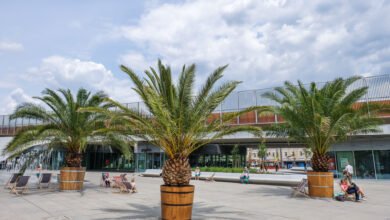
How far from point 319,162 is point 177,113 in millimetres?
8149

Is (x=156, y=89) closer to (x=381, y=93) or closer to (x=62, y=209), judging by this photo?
(x=62, y=209)

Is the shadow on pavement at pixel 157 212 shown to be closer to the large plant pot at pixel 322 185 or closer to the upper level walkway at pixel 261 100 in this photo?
the large plant pot at pixel 322 185

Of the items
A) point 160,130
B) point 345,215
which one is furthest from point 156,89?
point 345,215

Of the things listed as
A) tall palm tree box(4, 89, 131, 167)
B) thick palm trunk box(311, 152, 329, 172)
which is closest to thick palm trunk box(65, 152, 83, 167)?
tall palm tree box(4, 89, 131, 167)

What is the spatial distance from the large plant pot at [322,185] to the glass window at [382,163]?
15247 mm

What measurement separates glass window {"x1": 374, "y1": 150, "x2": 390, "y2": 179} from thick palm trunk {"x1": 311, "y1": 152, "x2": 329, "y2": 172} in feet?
49.7

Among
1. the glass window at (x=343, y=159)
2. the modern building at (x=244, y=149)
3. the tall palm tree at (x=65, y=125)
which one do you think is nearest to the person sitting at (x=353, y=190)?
the modern building at (x=244, y=149)

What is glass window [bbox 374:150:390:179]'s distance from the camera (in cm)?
2425

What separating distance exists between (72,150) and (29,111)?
2.85 meters

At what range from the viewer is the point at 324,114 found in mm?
12797

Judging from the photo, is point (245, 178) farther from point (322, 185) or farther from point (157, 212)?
point (157, 212)

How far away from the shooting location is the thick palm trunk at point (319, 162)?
12.9 m

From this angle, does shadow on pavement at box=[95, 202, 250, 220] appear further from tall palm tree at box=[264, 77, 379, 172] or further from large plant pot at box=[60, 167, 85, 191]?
large plant pot at box=[60, 167, 85, 191]

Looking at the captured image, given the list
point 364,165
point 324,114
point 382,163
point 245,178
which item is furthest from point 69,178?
point 382,163
